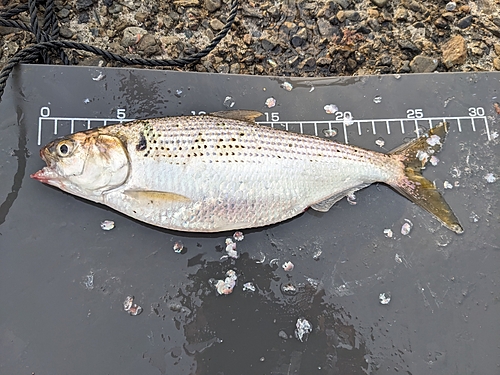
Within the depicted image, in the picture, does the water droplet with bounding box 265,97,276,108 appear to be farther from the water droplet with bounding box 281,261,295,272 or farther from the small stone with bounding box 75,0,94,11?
the small stone with bounding box 75,0,94,11

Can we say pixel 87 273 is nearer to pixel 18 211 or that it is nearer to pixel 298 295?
pixel 18 211

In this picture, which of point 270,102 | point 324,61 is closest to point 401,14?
point 324,61

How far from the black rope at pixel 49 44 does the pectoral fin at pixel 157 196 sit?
976 mm

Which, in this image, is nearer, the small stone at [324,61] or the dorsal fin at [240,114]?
the dorsal fin at [240,114]

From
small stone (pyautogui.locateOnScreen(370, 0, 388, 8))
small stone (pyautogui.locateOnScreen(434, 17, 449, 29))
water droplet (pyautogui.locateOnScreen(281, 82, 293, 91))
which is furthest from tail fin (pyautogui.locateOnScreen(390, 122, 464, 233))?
small stone (pyautogui.locateOnScreen(370, 0, 388, 8))

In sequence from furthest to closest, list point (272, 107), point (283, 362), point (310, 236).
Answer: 1. point (272, 107)
2. point (310, 236)
3. point (283, 362)

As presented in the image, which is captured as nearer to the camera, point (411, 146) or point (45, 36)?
point (411, 146)

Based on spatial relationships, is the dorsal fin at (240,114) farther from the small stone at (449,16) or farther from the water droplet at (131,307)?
the small stone at (449,16)

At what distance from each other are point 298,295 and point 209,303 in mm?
530

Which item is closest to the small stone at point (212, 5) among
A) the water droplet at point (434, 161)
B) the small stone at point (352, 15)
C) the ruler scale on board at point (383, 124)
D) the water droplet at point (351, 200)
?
the small stone at point (352, 15)

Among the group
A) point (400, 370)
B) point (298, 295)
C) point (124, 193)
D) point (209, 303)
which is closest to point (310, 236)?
point (298, 295)

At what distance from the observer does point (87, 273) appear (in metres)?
2.44

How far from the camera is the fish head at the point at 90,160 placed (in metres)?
2.33

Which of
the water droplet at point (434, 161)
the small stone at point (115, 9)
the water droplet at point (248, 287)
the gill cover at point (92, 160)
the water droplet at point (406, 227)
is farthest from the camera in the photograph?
the small stone at point (115, 9)
